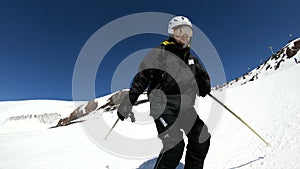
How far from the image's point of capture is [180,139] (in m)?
3.21

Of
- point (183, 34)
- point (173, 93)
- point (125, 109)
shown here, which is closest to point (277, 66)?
point (183, 34)

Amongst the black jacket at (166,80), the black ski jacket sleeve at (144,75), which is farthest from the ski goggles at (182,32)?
the black ski jacket sleeve at (144,75)

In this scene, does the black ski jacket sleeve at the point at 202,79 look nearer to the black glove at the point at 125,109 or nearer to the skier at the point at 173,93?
the skier at the point at 173,93

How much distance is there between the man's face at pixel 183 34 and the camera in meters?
3.62

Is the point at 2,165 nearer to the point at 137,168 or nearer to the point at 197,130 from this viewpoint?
the point at 137,168

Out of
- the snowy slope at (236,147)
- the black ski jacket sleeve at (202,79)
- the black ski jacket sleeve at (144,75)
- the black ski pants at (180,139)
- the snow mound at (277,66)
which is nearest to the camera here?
the black ski pants at (180,139)

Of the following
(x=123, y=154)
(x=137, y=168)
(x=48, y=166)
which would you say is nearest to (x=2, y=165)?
(x=48, y=166)

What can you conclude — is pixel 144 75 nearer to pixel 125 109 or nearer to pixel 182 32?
pixel 125 109

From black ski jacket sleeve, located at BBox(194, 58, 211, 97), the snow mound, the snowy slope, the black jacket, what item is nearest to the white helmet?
the black jacket

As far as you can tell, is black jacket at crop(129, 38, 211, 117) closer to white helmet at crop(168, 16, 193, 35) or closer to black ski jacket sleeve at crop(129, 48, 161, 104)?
black ski jacket sleeve at crop(129, 48, 161, 104)

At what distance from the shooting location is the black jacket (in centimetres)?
338

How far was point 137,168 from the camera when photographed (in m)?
5.31

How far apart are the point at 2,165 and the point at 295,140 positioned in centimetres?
812

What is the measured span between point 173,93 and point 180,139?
0.69 m
